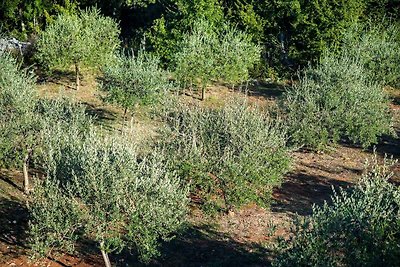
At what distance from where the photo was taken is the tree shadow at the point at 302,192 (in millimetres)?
29234

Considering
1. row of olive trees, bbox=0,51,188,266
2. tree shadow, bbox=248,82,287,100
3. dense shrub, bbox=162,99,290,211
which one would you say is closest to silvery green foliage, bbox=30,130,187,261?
row of olive trees, bbox=0,51,188,266

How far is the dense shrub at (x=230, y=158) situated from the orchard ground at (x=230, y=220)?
125cm

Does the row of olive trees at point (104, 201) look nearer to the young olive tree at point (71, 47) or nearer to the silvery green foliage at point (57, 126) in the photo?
the silvery green foliage at point (57, 126)

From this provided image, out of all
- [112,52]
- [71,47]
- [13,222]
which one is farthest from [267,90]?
[13,222]

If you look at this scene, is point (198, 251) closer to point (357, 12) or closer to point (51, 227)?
point (51, 227)

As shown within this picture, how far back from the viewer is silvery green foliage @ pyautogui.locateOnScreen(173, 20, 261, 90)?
43.3 m

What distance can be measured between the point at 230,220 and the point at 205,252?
3.45 m

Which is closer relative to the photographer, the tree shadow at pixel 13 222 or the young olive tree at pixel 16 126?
the tree shadow at pixel 13 222

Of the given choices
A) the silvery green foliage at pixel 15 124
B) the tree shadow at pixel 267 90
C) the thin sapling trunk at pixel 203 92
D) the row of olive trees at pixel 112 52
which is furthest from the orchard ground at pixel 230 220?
the tree shadow at pixel 267 90

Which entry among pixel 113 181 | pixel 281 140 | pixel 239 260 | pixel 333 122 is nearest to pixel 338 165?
pixel 333 122

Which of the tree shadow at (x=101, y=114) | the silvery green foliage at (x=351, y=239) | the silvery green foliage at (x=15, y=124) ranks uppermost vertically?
the silvery green foliage at (x=351, y=239)

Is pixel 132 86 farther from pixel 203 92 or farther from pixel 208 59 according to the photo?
pixel 203 92

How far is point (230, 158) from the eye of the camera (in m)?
25.3

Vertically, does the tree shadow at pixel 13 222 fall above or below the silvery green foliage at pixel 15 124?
below
